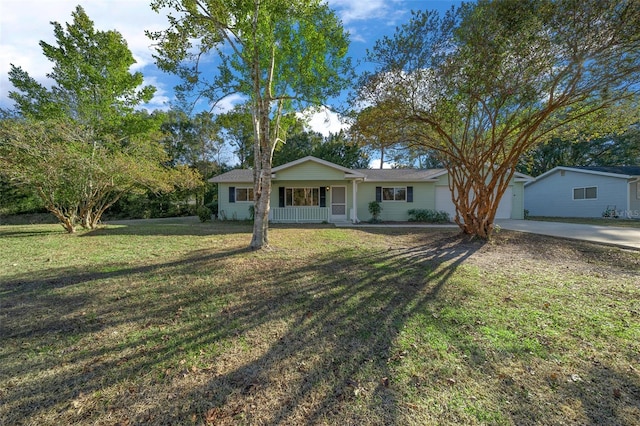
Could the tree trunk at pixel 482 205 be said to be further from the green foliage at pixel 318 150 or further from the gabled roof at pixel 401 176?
the green foliage at pixel 318 150

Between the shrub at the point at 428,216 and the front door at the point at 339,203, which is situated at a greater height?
the front door at the point at 339,203

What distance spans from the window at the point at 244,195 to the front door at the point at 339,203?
16.9 feet

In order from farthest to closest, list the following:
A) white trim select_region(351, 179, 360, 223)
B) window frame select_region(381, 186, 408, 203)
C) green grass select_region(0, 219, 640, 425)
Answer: window frame select_region(381, 186, 408, 203), white trim select_region(351, 179, 360, 223), green grass select_region(0, 219, 640, 425)

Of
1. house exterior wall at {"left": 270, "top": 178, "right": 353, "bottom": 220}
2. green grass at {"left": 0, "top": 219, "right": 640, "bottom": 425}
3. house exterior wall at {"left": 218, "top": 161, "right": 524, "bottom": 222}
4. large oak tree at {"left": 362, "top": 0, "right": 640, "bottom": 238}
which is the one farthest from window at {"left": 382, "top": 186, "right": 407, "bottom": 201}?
green grass at {"left": 0, "top": 219, "right": 640, "bottom": 425}

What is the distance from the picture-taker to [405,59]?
7965 millimetres

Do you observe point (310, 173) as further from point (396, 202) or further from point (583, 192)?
point (583, 192)

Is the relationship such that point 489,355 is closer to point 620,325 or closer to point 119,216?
point 620,325

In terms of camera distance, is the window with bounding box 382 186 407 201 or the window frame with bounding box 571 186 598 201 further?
the window frame with bounding box 571 186 598 201

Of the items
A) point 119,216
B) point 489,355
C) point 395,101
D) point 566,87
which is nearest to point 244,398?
point 489,355

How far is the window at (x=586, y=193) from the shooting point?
64.1 ft

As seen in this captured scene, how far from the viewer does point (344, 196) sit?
17219mm

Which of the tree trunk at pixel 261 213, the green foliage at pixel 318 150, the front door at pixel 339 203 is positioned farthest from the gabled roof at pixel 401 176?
the green foliage at pixel 318 150

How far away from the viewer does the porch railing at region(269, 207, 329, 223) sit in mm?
16641

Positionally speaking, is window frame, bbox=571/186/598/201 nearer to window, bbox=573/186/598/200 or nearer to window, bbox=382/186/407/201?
window, bbox=573/186/598/200
